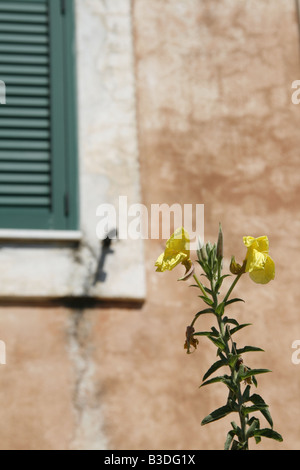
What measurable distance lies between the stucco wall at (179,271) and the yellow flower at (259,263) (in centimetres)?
217

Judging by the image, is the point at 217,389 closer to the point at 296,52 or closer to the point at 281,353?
the point at 281,353

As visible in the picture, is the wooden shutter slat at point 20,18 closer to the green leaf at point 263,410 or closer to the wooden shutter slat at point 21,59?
the wooden shutter slat at point 21,59

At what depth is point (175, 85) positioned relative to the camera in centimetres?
507

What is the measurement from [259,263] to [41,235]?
Result: 239 centimetres

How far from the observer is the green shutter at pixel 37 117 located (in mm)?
4715

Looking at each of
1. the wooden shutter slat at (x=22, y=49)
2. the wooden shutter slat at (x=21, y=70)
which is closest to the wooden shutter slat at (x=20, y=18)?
the wooden shutter slat at (x=22, y=49)

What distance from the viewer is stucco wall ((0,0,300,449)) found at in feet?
14.2

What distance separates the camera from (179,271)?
468cm

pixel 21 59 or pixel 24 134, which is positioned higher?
pixel 21 59

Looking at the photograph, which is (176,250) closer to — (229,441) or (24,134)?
(229,441)

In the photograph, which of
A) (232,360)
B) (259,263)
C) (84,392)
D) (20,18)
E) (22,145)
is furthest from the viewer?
(20,18)

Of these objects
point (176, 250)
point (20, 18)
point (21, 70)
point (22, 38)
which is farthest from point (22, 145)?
point (176, 250)

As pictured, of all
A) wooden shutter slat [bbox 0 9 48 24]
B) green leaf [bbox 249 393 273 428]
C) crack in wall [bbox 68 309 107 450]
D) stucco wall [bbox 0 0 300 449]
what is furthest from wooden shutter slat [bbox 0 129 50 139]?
green leaf [bbox 249 393 273 428]
